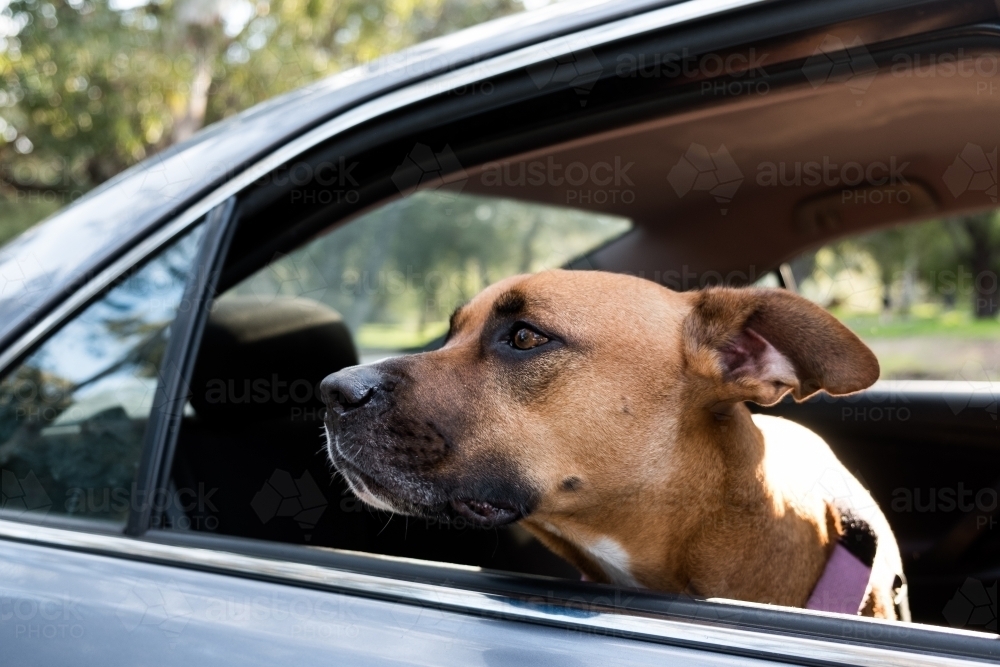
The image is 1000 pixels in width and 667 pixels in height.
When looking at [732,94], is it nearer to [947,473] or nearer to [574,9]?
[574,9]

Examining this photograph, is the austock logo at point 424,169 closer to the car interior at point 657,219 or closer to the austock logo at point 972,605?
the car interior at point 657,219

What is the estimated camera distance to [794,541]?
1.97m

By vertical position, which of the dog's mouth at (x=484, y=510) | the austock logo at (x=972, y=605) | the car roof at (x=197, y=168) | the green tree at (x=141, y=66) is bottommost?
the austock logo at (x=972, y=605)

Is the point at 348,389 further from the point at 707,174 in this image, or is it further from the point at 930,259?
the point at 930,259

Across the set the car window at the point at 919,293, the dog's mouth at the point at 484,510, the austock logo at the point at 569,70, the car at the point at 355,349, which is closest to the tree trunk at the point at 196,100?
the car window at the point at 919,293

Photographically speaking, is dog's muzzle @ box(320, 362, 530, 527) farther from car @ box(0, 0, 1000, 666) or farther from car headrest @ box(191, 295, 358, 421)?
car headrest @ box(191, 295, 358, 421)

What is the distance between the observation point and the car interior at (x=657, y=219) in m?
1.87

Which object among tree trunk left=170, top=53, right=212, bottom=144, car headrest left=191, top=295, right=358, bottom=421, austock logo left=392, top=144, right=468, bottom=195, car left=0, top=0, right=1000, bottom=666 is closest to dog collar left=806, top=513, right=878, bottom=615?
car left=0, top=0, right=1000, bottom=666

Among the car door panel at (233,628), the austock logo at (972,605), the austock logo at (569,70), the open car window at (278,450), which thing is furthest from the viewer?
the austock logo at (972,605)

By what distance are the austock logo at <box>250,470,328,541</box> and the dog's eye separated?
73 centimetres

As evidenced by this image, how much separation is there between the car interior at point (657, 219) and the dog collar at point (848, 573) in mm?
798

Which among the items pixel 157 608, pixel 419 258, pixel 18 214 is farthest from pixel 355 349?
pixel 18 214

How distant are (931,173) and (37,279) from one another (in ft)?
9.55

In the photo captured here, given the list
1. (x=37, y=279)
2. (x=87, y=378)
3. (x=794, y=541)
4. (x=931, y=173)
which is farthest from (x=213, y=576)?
(x=931, y=173)
